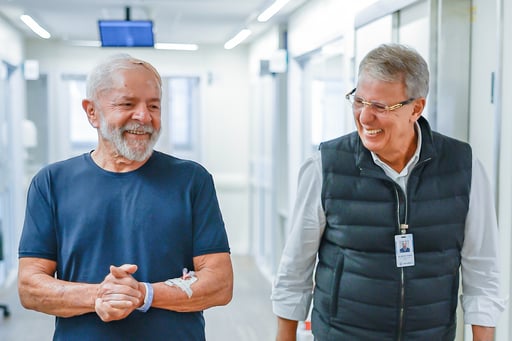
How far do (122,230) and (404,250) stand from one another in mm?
830

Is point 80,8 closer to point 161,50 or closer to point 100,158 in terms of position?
point 161,50

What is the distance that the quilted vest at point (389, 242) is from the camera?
201 cm

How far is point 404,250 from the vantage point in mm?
1997

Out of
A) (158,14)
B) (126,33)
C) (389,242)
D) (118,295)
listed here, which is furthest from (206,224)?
(158,14)

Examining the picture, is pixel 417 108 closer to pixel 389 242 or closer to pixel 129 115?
pixel 389 242

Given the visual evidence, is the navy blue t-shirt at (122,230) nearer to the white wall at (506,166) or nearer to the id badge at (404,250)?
the id badge at (404,250)

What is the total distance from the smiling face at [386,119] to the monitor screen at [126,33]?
4.75 m

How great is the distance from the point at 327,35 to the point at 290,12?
1.61 meters

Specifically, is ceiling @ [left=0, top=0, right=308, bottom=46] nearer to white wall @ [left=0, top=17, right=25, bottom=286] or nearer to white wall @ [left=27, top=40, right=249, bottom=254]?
white wall @ [left=0, top=17, right=25, bottom=286]

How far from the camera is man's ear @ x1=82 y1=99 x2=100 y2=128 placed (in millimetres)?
1982

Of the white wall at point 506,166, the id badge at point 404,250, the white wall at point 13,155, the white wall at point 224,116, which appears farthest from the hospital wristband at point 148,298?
the white wall at point 224,116

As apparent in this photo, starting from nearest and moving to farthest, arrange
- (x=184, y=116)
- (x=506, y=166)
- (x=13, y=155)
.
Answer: (x=506, y=166), (x=13, y=155), (x=184, y=116)

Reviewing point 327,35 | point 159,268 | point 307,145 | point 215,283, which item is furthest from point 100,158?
point 307,145

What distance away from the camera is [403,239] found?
1.99m
